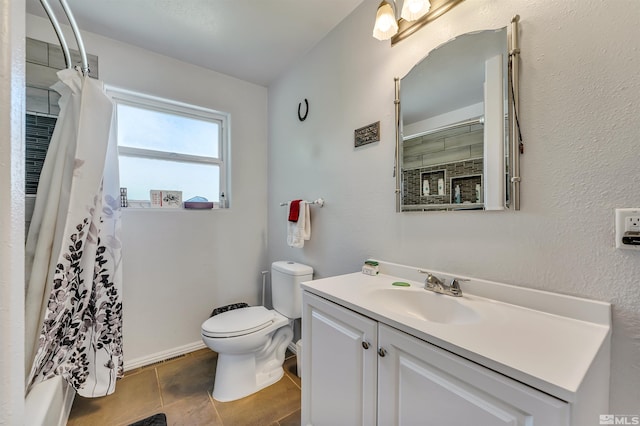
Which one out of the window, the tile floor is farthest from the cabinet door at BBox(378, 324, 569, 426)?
the window

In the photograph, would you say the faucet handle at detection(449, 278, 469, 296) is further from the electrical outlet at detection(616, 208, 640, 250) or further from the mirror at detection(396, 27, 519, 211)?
the electrical outlet at detection(616, 208, 640, 250)

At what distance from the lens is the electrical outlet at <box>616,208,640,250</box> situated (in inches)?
27.8

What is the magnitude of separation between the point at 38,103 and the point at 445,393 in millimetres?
2456

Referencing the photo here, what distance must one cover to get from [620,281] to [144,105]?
2.74 meters

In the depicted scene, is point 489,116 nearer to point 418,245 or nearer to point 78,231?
point 418,245

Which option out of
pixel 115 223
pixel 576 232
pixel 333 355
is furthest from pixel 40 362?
pixel 576 232

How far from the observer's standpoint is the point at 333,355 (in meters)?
1.03

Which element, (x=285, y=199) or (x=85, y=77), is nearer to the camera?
(x=85, y=77)

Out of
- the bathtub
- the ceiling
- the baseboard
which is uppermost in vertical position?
the ceiling

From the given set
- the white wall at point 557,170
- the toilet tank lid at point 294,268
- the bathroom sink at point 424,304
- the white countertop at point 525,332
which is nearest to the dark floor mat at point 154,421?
the toilet tank lid at point 294,268

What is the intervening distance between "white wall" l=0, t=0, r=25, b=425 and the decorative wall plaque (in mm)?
1297

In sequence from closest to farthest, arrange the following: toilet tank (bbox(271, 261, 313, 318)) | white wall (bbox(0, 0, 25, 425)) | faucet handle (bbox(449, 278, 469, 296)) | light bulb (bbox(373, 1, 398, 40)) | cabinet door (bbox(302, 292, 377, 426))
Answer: white wall (bbox(0, 0, 25, 425)) < cabinet door (bbox(302, 292, 377, 426)) < faucet handle (bbox(449, 278, 469, 296)) < light bulb (bbox(373, 1, 398, 40)) < toilet tank (bbox(271, 261, 313, 318))

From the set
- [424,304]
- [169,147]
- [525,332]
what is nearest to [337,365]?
[424,304]

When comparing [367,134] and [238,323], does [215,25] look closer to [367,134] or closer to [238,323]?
[367,134]
